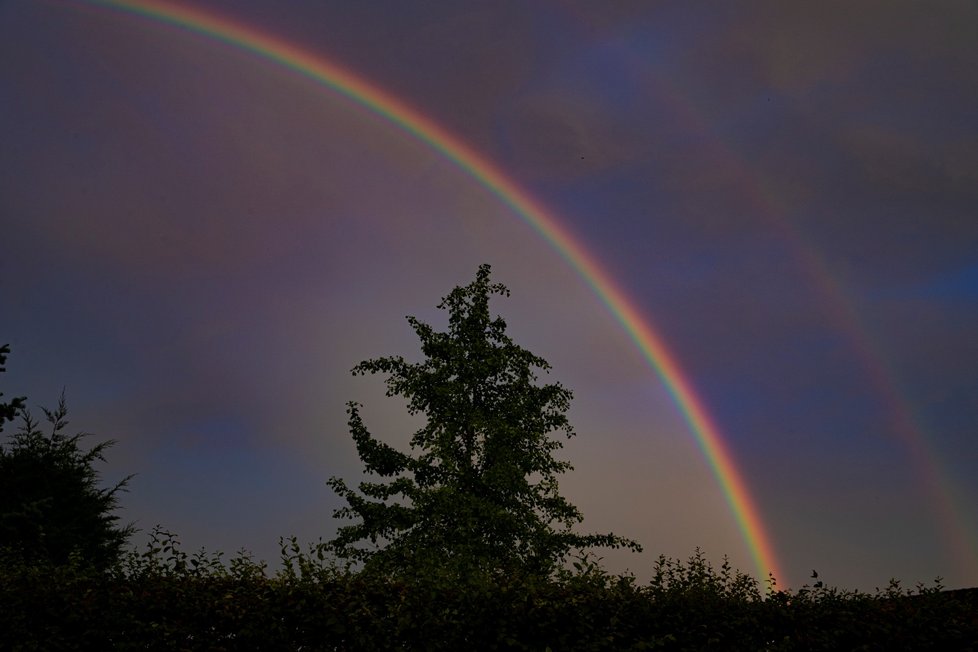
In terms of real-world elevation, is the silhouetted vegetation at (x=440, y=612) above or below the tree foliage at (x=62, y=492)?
below

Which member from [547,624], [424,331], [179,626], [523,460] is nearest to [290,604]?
[179,626]

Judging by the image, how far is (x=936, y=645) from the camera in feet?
29.9

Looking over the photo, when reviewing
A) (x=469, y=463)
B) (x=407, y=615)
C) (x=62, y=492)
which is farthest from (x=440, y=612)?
(x=62, y=492)

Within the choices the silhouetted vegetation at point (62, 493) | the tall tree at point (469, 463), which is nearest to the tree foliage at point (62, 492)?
the silhouetted vegetation at point (62, 493)

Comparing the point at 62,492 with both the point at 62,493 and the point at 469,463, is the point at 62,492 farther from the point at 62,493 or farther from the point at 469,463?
the point at 469,463

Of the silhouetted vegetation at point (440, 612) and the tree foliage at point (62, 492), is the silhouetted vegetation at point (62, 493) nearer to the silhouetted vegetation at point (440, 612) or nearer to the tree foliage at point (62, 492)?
the tree foliage at point (62, 492)

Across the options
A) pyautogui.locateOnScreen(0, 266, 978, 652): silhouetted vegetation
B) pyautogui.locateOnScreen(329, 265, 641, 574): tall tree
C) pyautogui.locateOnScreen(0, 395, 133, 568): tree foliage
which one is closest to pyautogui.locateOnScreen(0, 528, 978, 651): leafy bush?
pyautogui.locateOnScreen(0, 266, 978, 652): silhouetted vegetation

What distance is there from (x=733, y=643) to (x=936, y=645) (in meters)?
2.34

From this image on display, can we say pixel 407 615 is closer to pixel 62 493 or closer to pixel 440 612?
pixel 440 612

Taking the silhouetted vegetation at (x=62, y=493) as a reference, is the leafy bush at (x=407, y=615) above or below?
below

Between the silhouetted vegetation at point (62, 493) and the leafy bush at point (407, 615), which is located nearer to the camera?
the leafy bush at point (407, 615)

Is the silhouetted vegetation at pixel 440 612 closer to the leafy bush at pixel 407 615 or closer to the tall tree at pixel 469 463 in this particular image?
the leafy bush at pixel 407 615

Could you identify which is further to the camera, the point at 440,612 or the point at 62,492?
the point at 62,492

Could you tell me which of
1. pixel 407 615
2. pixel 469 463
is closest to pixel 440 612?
pixel 407 615
